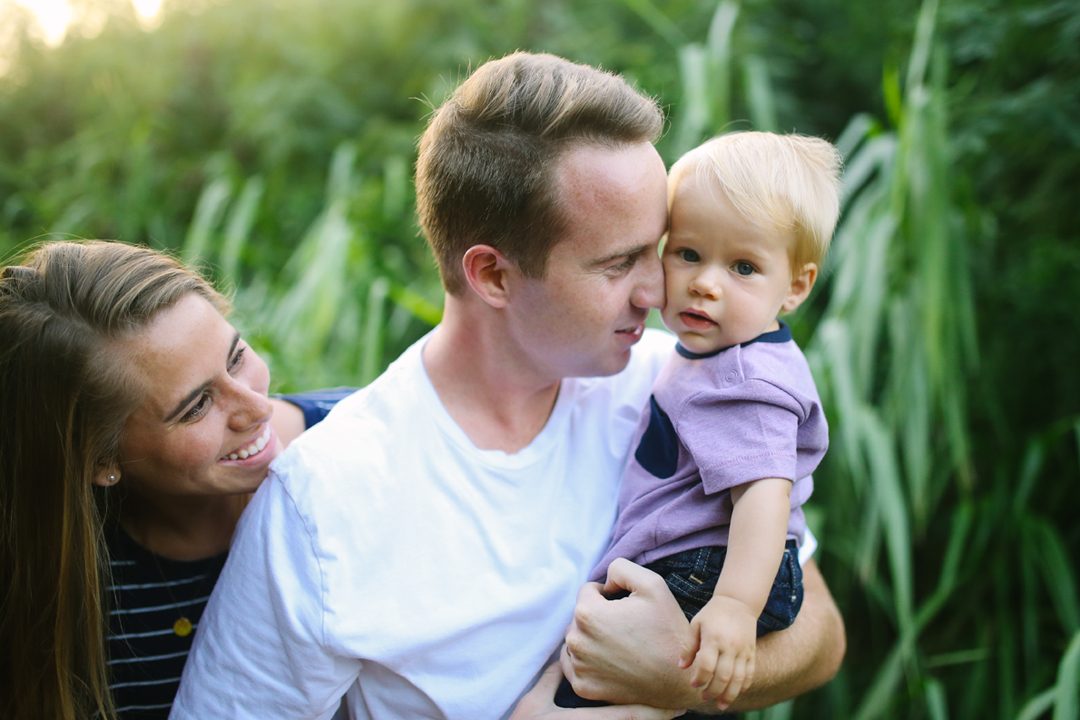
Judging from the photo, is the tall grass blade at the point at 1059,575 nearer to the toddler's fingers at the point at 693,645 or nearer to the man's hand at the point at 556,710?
the man's hand at the point at 556,710

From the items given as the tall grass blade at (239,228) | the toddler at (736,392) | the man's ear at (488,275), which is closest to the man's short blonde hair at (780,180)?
the toddler at (736,392)

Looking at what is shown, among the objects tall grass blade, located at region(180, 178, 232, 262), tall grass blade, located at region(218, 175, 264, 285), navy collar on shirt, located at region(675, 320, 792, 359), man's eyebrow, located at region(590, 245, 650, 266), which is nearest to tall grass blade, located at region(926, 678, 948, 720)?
navy collar on shirt, located at region(675, 320, 792, 359)

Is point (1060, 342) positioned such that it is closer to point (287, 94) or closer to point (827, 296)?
point (827, 296)

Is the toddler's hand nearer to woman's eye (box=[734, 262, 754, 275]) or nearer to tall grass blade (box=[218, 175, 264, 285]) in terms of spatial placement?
woman's eye (box=[734, 262, 754, 275])

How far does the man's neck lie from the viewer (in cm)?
150

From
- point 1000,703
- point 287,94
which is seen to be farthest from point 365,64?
point 1000,703

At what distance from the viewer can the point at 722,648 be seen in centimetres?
108

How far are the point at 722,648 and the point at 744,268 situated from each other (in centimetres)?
64

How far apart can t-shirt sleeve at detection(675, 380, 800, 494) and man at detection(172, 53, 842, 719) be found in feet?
0.83

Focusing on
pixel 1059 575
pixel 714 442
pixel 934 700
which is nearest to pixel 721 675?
pixel 714 442

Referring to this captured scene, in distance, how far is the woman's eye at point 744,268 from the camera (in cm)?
130

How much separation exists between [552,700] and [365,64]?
3.71 meters

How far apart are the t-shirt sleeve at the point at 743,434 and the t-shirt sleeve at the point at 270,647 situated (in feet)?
2.25

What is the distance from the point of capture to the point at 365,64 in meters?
4.09
